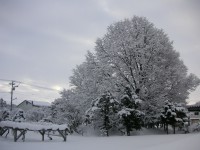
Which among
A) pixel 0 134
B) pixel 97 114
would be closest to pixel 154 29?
pixel 97 114

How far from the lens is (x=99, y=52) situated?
112 ft

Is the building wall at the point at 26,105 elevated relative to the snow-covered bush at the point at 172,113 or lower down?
elevated

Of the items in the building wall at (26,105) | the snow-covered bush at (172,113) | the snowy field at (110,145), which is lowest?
the snowy field at (110,145)

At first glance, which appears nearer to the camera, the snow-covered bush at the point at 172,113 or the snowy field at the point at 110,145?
the snowy field at the point at 110,145

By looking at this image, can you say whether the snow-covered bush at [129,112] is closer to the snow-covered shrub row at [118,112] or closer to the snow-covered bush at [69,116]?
the snow-covered shrub row at [118,112]

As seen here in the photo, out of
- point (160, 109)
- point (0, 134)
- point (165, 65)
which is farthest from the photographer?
point (165, 65)

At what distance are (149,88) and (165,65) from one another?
4.70 meters

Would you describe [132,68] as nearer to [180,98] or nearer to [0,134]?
[180,98]

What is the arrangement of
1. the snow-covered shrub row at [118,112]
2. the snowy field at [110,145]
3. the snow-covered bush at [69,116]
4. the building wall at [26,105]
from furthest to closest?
the building wall at [26,105]
the snow-covered bush at [69,116]
the snow-covered shrub row at [118,112]
the snowy field at [110,145]

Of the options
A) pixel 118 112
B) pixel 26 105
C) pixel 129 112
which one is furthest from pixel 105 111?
pixel 26 105

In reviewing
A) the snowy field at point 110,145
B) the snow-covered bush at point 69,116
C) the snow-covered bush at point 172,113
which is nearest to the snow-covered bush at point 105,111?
the snow-covered bush at point 69,116

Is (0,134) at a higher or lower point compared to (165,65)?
lower

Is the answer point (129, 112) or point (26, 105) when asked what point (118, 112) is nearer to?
point (129, 112)

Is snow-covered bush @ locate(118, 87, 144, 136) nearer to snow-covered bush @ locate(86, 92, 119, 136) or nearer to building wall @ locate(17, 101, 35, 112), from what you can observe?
snow-covered bush @ locate(86, 92, 119, 136)
